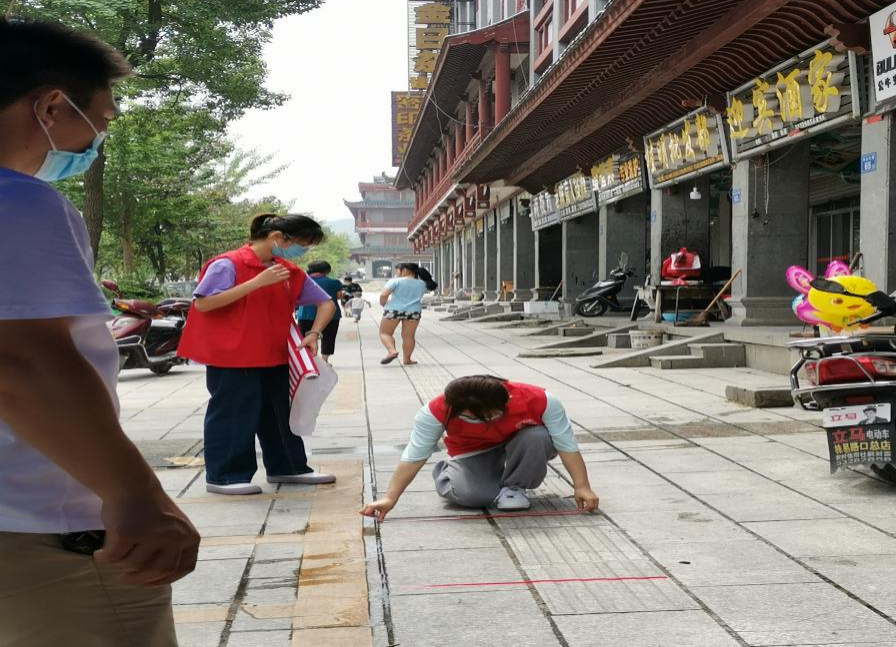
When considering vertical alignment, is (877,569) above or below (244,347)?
below

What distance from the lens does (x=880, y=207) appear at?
974cm

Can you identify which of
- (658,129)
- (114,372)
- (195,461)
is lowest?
(195,461)

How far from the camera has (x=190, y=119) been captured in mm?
21906

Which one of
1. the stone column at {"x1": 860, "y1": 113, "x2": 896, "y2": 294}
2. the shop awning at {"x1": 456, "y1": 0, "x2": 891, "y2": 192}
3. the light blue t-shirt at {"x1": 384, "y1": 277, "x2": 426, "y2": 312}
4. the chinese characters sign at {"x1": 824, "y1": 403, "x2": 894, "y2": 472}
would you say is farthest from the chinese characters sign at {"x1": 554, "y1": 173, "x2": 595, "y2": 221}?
the chinese characters sign at {"x1": 824, "y1": 403, "x2": 894, "y2": 472}

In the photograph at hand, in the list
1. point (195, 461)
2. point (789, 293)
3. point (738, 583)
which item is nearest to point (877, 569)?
point (738, 583)

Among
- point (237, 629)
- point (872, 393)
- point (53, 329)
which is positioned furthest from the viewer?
point (872, 393)

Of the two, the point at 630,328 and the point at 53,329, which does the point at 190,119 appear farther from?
the point at 53,329

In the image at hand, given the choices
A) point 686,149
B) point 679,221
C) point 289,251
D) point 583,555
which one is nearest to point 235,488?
point 289,251

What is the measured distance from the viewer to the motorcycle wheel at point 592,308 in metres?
19.7

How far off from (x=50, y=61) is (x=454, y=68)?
2850 centimetres

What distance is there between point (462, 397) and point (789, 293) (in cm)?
1014

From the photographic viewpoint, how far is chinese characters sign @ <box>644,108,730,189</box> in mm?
13914

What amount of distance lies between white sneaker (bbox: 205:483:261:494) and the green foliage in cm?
886

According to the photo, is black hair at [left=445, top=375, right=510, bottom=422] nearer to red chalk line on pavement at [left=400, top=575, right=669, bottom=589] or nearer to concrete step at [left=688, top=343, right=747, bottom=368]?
red chalk line on pavement at [left=400, top=575, right=669, bottom=589]
